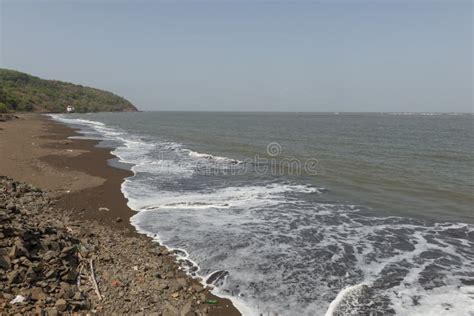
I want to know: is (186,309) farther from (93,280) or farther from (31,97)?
(31,97)

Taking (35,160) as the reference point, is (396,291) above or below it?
below

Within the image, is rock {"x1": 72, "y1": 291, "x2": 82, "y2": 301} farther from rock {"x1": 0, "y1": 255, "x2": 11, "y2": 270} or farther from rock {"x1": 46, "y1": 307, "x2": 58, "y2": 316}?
rock {"x1": 0, "y1": 255, "x2": 11, "y2": 270}

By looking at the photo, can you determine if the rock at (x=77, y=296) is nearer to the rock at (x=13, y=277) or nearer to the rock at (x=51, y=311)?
the rock at (x=51, y=311)

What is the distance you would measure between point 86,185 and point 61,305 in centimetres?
1157

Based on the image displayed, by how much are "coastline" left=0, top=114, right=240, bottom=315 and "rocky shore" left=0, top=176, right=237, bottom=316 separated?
93mm

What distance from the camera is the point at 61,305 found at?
620 cm

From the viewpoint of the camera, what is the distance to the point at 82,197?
1459 centimetres

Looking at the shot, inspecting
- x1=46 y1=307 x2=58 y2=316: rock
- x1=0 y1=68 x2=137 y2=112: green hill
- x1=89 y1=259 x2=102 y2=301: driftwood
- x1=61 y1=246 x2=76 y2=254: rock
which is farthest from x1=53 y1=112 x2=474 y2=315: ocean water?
x1=0 y1=68 x2=137 y2=112: green hill

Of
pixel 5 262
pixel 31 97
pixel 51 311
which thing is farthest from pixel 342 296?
pixel 31 97

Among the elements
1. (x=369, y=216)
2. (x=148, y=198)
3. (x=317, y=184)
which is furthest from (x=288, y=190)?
(x=148, y=198)

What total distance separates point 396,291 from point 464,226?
683 cm

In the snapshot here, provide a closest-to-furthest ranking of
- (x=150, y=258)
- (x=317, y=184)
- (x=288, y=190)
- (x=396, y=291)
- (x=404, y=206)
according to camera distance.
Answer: (x=396, y=291) < (x=150, y=258) < (x=404, y=206) < (x=288, y=190) < (x=317, y=184)

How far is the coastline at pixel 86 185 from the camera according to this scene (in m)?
9.04

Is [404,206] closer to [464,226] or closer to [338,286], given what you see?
[464,226]
